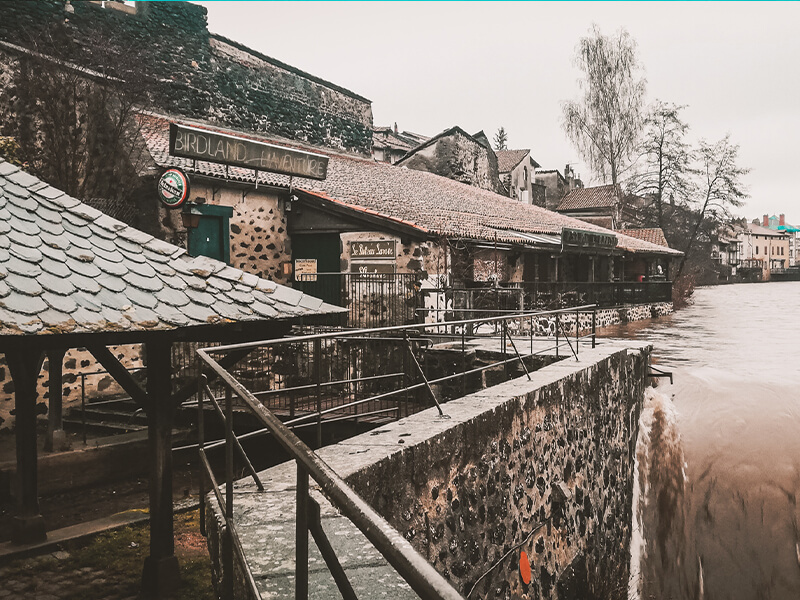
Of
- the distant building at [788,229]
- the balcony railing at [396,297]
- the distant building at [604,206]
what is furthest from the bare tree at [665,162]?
the distant building at [788,229]

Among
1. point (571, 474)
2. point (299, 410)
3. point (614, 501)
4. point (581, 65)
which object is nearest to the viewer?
point (571, 474)

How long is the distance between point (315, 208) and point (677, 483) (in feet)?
31.6

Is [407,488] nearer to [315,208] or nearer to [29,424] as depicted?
[29,424]

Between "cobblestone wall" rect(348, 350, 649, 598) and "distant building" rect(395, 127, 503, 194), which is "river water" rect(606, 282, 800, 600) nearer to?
"cobblestone wall" rect(348, 350, 649, 598)

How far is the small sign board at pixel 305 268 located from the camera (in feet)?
47.7

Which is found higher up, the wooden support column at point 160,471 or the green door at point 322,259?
the green door at point 322,259

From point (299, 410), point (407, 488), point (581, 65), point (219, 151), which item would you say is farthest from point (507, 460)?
point (581, 65)

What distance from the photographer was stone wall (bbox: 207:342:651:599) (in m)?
3.83

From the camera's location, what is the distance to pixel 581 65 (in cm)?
3372

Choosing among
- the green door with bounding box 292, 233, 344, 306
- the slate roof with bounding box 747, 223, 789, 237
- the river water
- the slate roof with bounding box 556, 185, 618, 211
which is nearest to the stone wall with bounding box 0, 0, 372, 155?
the green door with bounding box 292, 233, 344, 306

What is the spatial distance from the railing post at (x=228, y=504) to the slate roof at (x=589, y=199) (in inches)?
1446

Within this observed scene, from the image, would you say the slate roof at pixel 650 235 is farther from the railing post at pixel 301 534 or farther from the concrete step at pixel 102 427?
the railing post at pixel 301 534

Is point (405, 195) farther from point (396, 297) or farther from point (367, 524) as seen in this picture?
point (367, 524)

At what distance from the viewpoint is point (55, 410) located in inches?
360
